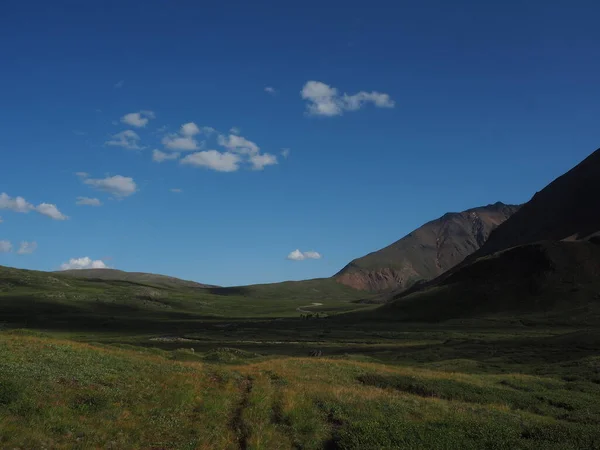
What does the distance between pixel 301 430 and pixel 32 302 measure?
184 metres

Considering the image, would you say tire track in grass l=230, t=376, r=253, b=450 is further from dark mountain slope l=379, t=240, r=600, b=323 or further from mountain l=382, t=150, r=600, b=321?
mountain l=382, t=150, r=600, b=321

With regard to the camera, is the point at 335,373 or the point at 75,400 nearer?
the point at 75,400

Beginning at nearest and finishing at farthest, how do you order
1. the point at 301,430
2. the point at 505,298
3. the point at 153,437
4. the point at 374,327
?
1. the point at 153,437
2. the point at 301,430
3. the point at 374,327
4. the point at 505,298

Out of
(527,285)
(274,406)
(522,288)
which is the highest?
(527,285)

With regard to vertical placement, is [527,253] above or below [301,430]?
above

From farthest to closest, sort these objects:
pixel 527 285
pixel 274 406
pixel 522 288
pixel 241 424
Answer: pixel 527 285 < pixel 522 288 < pixel 274 406 < pixel 241 424

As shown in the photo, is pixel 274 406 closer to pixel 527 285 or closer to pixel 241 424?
pixel 241 424

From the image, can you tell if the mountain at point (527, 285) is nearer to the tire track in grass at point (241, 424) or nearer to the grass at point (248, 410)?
the grass at point (248, 410)

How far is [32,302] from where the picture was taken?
172m

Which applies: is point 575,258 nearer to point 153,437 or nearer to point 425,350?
point 425,350

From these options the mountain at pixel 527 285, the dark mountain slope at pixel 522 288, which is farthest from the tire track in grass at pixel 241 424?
the mountain at pixel 527 285

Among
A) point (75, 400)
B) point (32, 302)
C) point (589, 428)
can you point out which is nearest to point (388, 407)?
point (589, 428)

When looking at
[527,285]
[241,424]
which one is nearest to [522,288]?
[527,285]

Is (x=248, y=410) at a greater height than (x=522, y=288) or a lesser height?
lesser
